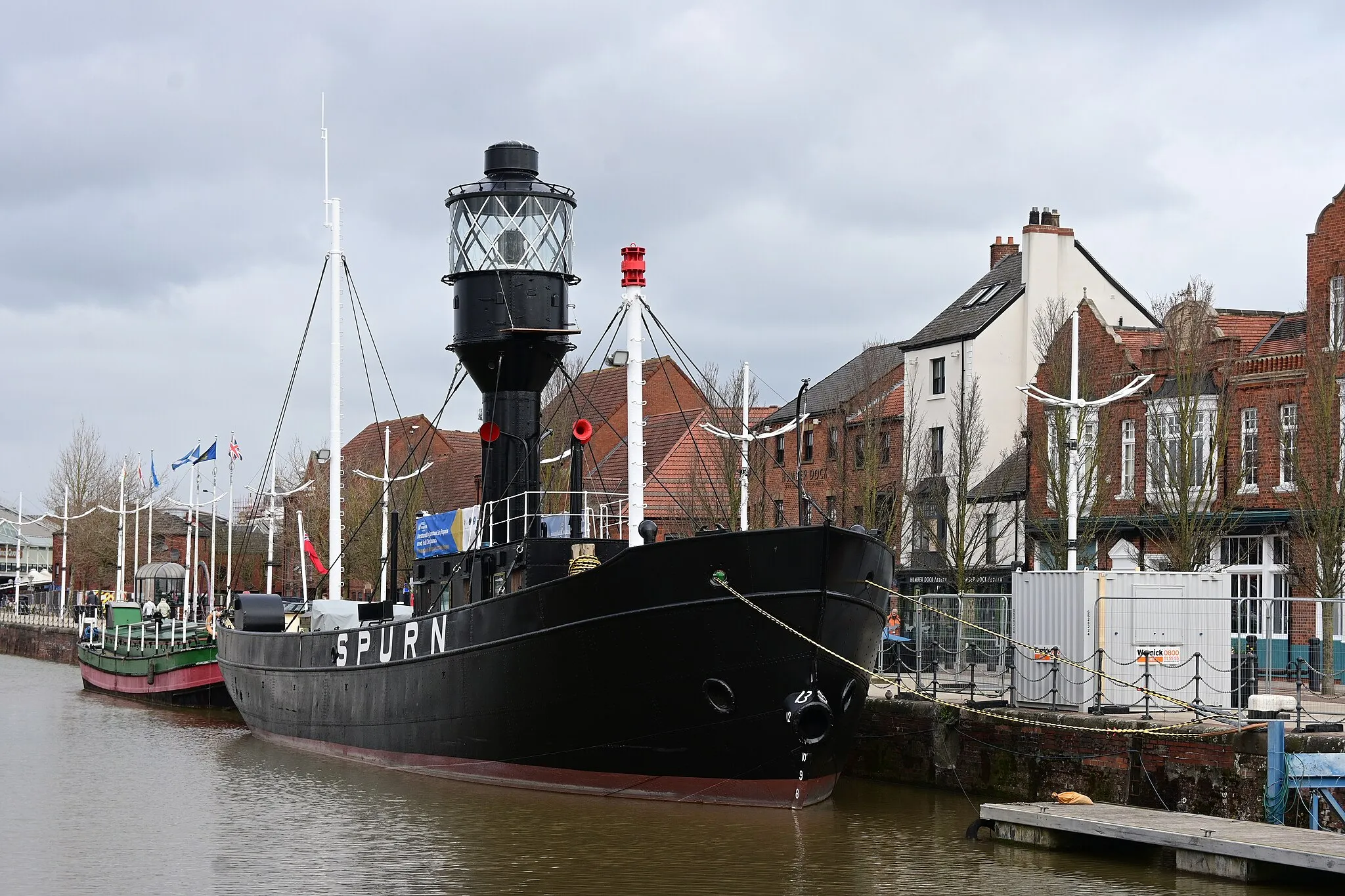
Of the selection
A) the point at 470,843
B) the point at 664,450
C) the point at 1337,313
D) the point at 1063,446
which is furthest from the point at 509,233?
the point at 664,450

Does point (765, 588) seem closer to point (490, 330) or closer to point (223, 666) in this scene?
point (490, 330)


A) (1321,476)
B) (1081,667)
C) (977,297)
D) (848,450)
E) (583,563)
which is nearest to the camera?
(583,563)

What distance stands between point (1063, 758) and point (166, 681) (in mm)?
26013

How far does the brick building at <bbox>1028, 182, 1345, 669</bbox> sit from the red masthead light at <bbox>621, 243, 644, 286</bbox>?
14.8m

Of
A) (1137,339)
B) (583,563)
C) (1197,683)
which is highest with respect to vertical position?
(1137,339)

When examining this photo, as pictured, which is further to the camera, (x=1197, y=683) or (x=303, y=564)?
(x=303, y=564)

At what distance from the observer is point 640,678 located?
18828 mm

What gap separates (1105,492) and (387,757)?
20147 mm

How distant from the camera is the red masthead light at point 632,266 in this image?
21.0 metres

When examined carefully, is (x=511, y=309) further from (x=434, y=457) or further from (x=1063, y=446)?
(x=434, y=457)

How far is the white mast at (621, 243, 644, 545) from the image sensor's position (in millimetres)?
20016

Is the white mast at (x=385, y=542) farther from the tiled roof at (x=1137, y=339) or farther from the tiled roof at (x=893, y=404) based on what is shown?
the tiled roof at (x=1137, y=339)

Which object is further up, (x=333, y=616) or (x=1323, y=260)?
(x=1323, y=260)

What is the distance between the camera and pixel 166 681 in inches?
1535
